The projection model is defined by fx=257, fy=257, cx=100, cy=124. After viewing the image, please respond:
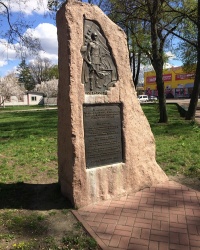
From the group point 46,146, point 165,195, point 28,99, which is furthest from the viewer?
point 28,99

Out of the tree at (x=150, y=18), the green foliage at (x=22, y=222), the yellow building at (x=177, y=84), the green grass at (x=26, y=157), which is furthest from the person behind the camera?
the yellow building at (x=177, y=84)

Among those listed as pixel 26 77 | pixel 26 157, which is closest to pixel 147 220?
pixel 26 157

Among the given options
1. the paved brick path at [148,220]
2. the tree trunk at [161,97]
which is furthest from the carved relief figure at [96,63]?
the tree trunk at [161,97]

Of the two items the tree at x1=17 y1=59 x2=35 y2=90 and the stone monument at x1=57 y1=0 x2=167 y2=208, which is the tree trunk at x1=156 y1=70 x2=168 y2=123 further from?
the tree at x1=17 y1=59 x2=35 y2=90

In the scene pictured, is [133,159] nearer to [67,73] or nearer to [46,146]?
[67,73]

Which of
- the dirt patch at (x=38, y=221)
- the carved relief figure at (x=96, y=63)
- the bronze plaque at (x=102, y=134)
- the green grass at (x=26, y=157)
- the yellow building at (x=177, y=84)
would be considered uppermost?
the yellow building at (x=177, y=84)

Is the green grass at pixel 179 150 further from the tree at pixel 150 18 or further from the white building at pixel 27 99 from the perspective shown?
the white building at pixel 27 99

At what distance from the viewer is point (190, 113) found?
14125 mm

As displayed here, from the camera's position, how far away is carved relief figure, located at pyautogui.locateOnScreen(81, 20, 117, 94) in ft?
14.1

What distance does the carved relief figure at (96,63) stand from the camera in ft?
14.1

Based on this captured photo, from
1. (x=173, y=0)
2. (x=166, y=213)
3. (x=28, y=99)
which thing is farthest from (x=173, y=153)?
(x=28, y=99)

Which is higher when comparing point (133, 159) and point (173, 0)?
point (173, 0)

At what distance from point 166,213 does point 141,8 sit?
1058 centimetres

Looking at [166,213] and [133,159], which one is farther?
[133,159]
